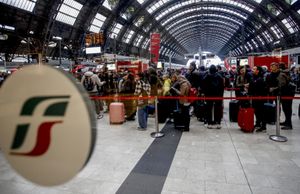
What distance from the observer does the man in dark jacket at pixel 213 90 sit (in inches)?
283

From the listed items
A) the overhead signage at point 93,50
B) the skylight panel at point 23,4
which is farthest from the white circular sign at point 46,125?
the skylight panel at point 23,4

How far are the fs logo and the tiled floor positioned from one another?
1.62 metres

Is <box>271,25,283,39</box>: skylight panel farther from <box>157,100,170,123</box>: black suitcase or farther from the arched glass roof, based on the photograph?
<box>157,100,170,123</box>: black suitcase

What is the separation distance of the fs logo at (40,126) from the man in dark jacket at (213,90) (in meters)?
6.52

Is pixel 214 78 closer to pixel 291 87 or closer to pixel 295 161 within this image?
pixel 291 87

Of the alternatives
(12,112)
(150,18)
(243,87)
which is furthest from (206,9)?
(12,112)

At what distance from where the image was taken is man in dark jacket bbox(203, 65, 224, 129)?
718 centimetres

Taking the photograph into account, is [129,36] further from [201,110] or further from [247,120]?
[247,120]

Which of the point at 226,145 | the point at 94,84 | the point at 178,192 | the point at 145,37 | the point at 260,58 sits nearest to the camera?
the point at 178,192

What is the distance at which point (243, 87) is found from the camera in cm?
820

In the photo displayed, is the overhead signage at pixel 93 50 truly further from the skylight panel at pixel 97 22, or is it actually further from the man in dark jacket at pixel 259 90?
the man in dark jacket at pixel 259 90

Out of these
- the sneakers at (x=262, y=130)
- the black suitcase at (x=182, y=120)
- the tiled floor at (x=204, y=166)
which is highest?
the black suitcase at (x=182, y=120)

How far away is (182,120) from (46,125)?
640 cm

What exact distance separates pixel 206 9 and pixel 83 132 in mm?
52767
